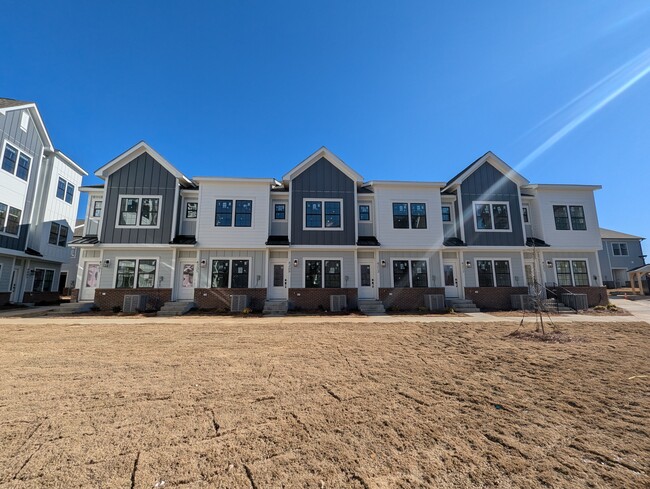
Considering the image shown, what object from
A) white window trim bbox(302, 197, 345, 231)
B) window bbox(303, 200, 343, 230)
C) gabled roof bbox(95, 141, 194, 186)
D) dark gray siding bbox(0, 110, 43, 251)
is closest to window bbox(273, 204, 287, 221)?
white window trim bbox(302, 197, 345, 231)

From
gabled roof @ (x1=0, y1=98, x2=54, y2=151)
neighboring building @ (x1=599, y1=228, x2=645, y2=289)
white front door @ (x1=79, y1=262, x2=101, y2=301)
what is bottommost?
white front door @ (x1=79, y1=262, x2=101, y2=301)

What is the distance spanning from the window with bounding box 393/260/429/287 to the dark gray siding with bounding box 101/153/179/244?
1296 cm

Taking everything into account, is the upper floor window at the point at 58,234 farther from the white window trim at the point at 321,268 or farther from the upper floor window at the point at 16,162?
the white window trim at the point at 321,268

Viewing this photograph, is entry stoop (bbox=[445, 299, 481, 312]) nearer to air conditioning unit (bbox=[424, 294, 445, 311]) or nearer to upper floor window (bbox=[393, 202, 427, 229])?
air conditioning unit (bbox=[424, 294, 445, 311])

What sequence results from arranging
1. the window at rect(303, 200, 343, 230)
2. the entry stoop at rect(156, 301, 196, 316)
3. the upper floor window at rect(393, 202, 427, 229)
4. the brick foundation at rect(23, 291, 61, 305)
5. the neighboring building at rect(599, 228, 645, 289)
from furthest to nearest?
the neighboring building at rect(599, 228, 645, 289), the brick foundation at rect(23, 291, 61, 305), the upper floor window at rect(393, 202, 427, 229), the window at rect(303, 200, 343, 230), the entry stoop at rect(156, 301, 196, 316)

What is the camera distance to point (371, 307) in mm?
15211

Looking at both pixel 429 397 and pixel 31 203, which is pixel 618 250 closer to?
pixel 429 397

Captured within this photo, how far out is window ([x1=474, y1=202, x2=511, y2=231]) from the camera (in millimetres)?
17195

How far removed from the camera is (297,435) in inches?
130

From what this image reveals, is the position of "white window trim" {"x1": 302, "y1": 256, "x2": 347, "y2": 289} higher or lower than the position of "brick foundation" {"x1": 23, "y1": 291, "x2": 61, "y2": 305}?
higher

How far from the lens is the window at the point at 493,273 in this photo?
16641mm

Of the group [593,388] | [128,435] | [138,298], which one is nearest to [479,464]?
[593,388]

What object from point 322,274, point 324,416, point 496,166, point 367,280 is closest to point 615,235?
point 496,166

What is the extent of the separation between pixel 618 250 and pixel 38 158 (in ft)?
177
